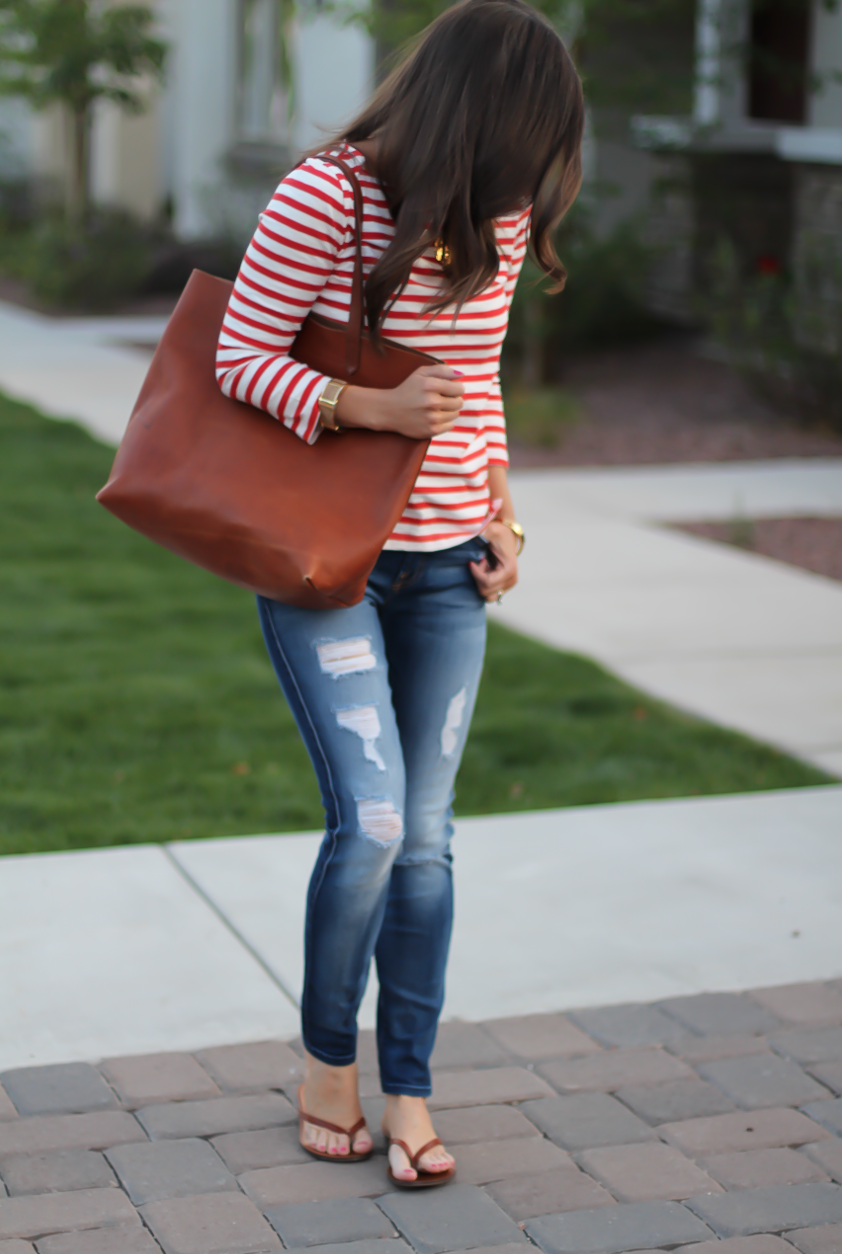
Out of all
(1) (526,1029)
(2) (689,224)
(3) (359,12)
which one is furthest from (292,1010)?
(2) (689,224)

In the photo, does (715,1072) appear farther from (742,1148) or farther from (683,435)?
(683,435)

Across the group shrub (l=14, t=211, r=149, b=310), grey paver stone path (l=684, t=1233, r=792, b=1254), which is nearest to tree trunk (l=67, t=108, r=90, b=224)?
shrub (l=14, t=211, r=149, b=310)

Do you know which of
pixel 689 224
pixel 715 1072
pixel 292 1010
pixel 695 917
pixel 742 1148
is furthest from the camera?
pixel 689 224

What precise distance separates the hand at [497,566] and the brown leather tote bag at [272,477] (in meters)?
0.25

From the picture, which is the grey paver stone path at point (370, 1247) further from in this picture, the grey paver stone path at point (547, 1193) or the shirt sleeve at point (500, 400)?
the shirt sleeve at point (500, 400)

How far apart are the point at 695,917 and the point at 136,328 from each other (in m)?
14.1

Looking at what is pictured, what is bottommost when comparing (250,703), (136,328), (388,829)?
(136,328)

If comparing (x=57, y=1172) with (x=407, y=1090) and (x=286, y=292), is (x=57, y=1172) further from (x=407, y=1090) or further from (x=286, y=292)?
(x=286, y=292)

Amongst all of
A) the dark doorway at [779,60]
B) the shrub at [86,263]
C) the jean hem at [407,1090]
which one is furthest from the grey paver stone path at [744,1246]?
the shrub at [86,263]

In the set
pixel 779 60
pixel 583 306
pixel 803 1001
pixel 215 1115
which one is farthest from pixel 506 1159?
pixel 779 60

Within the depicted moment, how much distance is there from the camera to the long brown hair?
2426 mm

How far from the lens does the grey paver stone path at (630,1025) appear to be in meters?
3.28

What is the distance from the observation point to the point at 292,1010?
3348 mm

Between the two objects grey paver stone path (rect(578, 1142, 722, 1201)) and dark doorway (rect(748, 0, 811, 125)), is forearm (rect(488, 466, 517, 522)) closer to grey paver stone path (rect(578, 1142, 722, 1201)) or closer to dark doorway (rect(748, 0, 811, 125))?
grey paver stone path (rect(578, 1142, 722, 1201))
